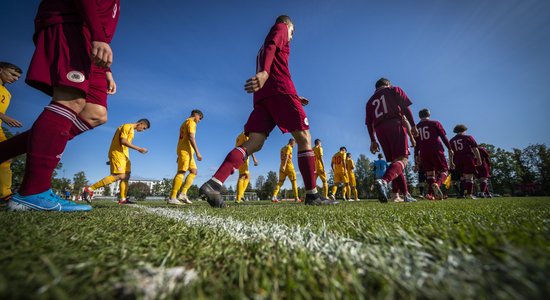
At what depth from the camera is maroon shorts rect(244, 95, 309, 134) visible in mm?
3533

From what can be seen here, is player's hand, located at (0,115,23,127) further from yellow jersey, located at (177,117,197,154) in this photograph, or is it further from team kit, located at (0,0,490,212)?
yellow jersey, located at (177,117,197,154)

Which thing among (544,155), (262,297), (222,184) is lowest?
(262,297)

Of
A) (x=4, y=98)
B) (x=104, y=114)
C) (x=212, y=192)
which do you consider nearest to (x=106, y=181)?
(x=4, y=98)

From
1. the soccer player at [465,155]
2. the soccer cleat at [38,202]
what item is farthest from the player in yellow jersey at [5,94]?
the soccer player at [465,155]

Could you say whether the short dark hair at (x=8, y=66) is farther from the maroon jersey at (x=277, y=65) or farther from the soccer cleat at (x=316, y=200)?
the soccer cleat at (x=316, y=200)

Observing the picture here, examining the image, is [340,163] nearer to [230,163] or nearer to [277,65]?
[277,65]

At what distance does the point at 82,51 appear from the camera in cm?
230

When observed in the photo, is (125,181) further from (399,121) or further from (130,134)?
(399,121)

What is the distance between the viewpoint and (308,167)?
3.89m

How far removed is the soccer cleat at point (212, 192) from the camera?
123 inches

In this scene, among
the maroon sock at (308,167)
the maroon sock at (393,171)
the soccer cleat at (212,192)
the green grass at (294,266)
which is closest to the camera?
the green grass at (294,266)

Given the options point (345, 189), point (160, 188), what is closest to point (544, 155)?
point (345, 189)

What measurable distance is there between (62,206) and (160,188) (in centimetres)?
10150

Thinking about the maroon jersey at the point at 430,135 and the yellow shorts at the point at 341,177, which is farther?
the yellow shorts at the point at 341,177
